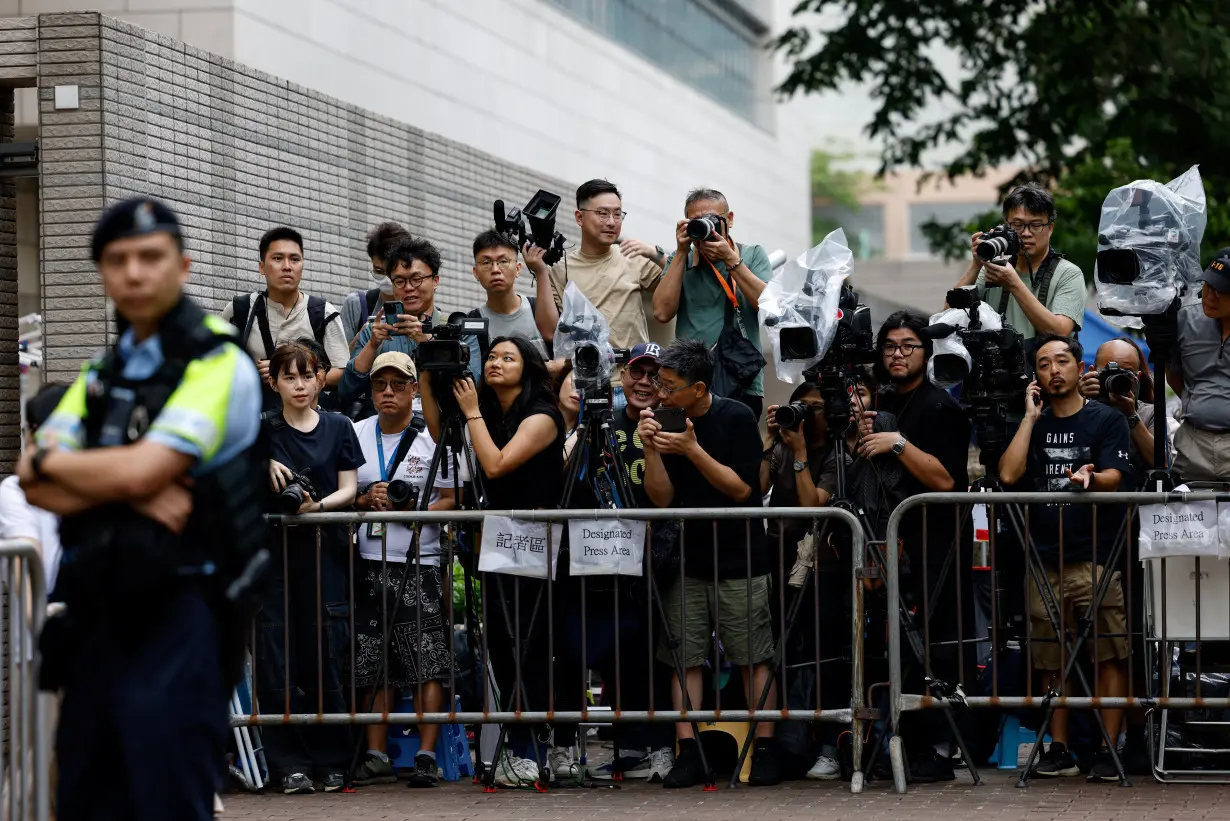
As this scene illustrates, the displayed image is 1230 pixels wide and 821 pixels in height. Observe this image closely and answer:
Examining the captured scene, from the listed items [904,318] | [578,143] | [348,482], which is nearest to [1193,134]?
[578,143]

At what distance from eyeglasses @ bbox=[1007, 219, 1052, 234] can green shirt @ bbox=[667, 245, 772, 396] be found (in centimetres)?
133

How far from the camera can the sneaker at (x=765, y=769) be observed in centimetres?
848

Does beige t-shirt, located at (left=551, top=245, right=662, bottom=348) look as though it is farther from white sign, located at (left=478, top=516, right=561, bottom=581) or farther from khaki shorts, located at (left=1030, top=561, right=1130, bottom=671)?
khaki shorts, located at (left=1030, top=561, right=1130, bottom=671)

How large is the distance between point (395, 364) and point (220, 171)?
281 cm

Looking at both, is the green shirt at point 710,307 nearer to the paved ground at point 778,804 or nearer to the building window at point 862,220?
the paved ground at point 778,804

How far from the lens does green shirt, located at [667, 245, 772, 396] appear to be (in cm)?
961

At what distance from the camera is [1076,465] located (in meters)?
8.48

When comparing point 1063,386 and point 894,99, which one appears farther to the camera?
point 894,99

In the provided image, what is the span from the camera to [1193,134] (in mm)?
21234

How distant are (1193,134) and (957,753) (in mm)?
14107

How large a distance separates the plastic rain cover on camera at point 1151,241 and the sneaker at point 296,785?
4317mm

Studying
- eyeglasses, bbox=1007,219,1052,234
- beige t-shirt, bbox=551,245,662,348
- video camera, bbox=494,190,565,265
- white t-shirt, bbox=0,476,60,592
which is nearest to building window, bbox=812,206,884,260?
beige t-shirt, bbox=551,245,662,348

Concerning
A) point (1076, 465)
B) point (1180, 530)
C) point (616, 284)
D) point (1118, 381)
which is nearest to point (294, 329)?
point (616, 284)

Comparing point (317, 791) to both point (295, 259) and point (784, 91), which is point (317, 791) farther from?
point (784, 91)
